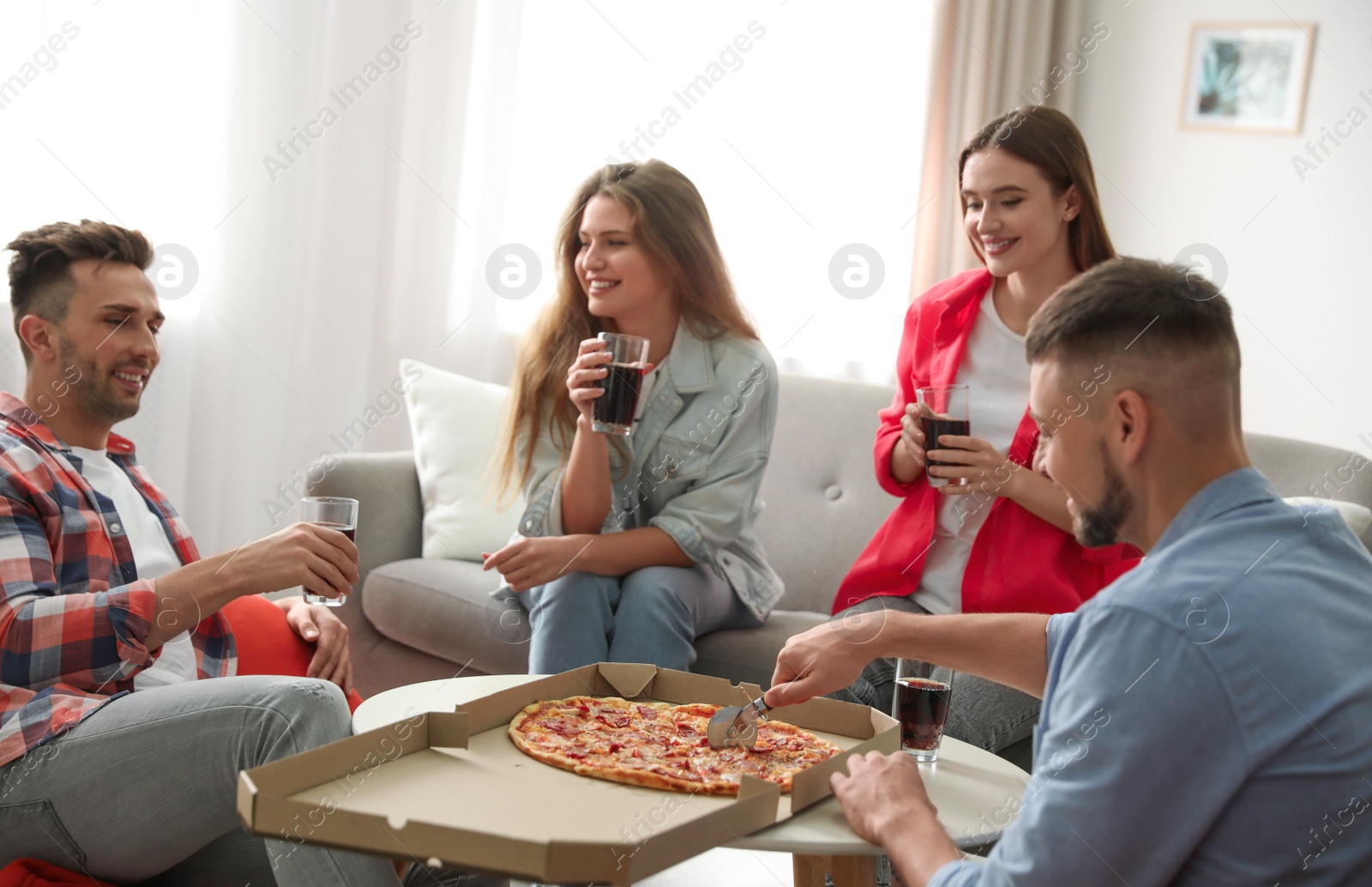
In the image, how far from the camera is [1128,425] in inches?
45.0

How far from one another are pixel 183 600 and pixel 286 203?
217 cm

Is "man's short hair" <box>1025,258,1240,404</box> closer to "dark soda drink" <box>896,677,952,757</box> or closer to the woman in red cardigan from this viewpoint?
"dark soda drink" <box>896,677,952,757</box>

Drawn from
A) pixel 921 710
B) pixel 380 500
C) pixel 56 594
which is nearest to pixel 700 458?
pixel 380 500

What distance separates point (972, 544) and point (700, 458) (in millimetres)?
605

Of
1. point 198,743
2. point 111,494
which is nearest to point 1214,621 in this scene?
point 198,743

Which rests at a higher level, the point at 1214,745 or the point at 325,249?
the point at 325,249

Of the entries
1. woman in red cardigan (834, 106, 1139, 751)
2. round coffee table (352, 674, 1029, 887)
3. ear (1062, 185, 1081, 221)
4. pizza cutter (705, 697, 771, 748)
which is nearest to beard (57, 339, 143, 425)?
round coffee table (352, 674, 1029, 887)

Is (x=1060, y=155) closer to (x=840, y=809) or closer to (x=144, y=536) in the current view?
(x=840, y=809)

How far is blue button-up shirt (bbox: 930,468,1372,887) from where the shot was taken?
0.98m

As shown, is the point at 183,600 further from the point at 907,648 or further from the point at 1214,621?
the point at 1214,621

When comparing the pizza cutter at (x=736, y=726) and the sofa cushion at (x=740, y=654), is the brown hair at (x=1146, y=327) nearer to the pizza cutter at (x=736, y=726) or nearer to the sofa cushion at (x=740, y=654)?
the pizza cutter at (x=736, y=726)

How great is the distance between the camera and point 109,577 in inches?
67.4

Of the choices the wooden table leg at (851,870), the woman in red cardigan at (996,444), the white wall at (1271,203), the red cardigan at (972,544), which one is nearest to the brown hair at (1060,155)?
the woman in red cardigan at (996,444)

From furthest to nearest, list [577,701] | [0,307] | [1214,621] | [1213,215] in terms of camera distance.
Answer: [1213,215] → [0,307] → [577,701] → [1214,621]
